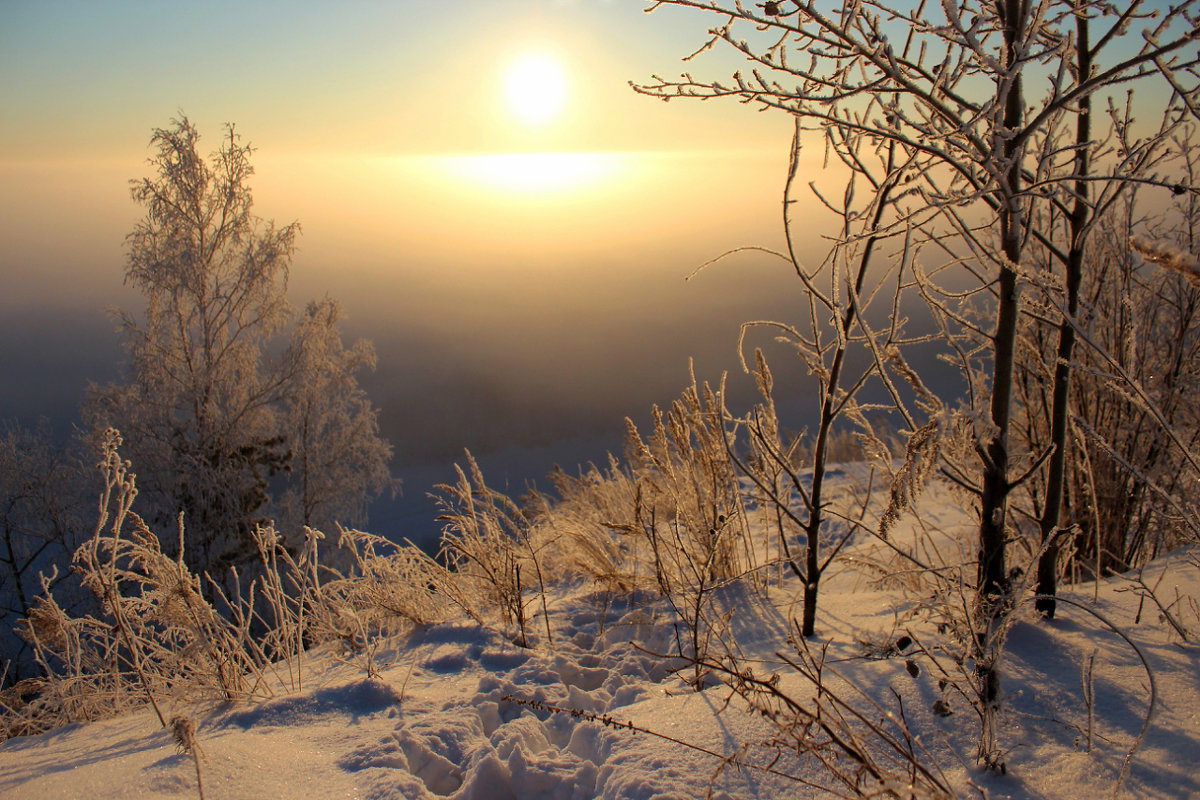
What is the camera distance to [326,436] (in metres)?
11.9

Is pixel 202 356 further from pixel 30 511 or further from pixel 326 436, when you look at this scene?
pixel 30 511

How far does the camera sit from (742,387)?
2527 centimetres

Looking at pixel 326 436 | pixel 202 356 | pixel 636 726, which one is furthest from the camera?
pixel 326 436

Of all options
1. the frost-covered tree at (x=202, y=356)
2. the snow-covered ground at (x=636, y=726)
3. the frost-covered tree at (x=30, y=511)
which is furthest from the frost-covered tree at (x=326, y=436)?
the snow-covered ground at (x=636, y=726)

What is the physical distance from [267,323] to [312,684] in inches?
400

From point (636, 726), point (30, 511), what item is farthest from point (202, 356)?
point (636, 726)

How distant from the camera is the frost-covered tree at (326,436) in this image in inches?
453

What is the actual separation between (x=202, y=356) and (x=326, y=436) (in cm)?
229

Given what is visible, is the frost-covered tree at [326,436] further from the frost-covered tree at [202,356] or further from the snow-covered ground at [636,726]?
the snow-covered ground at [636,726]

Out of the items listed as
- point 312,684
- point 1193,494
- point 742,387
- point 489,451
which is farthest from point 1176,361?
point 742,387

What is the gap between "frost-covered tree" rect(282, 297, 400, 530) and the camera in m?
11.5

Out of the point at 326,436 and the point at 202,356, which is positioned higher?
the point at 202,356

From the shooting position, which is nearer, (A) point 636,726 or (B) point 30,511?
(A) point 636,726

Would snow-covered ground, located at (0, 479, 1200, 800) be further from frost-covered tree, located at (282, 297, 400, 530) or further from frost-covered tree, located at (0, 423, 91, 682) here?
frost-covered tree, located at (0, 423, 91, 682)
